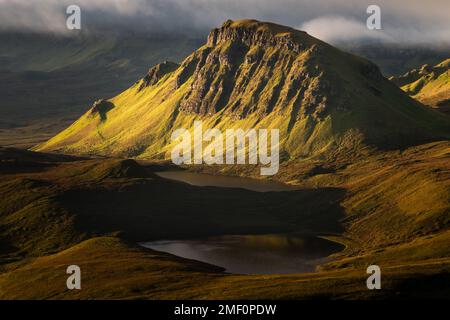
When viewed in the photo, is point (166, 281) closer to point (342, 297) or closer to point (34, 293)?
point (34, 293)

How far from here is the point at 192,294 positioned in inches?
7200

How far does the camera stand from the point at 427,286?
182250 mm

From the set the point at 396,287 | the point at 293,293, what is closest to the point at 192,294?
the point at 293,293

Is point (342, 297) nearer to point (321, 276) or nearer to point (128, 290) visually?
point (321, 276)

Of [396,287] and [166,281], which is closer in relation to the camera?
[396,287]
